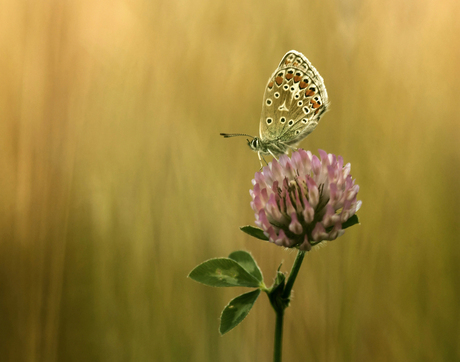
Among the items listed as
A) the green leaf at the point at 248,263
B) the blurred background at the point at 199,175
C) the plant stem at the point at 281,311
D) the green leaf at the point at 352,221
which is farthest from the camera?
the blurred background at the point at 199,175

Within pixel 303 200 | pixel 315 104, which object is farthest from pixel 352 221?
pixel 315 104

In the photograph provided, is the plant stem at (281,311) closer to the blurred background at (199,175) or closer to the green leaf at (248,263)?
the green leaf at (248,263)

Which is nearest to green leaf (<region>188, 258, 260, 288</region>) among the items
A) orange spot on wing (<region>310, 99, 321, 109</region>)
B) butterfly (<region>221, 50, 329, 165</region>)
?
butterfly (<region>221, 50, 329, 165</region>)

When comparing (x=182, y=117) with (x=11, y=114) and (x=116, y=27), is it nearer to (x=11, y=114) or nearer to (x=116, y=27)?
(x=116, y=27)

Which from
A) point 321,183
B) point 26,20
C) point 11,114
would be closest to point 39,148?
point 11,114

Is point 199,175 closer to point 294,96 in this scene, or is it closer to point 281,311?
point 294,96

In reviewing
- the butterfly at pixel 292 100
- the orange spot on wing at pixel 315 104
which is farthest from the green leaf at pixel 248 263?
the orange spot on wing at pixel 315 104

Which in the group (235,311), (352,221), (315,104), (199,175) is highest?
(315,104)
